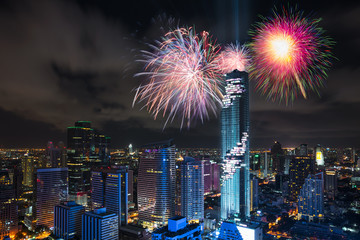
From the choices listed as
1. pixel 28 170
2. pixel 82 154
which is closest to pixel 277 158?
pixel 82 154

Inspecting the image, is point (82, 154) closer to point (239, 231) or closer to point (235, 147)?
point (235, 147)

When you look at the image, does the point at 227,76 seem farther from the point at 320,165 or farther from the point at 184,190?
the point at 320,165

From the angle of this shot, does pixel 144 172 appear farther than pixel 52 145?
No

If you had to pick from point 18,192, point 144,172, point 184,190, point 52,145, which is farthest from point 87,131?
point 184,190

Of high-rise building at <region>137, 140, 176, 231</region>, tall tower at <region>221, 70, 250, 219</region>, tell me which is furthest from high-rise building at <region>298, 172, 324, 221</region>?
high-rise building at <region>137, 140, 176, 231</region>

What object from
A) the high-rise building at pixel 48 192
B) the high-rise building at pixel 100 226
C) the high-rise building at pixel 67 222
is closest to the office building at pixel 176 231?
the high-rise building at pixel 100 226
